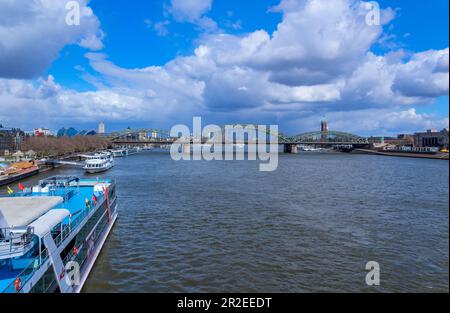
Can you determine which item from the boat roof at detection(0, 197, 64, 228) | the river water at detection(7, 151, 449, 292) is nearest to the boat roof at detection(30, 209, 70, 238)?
the boat roof at detection(0, 197, 64, 228)

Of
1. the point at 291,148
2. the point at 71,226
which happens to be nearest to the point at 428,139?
the point at 291,148

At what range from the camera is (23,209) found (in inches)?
357

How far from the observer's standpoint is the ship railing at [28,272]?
646 cm

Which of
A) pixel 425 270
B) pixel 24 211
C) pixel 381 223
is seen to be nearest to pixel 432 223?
pixel 381 223

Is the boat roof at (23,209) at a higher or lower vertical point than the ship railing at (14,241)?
higher

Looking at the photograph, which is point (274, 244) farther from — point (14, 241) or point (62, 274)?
point (14, 241)

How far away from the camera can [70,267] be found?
355 inches

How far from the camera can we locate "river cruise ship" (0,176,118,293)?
23.3 ft

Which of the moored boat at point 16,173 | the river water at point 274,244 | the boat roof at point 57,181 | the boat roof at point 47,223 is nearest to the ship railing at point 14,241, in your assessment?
the boat roof at point 47,223

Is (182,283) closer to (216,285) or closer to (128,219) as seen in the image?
(216,285)

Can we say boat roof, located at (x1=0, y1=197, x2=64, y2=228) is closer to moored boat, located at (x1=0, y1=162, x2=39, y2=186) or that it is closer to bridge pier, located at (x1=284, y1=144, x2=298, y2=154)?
moored boat, located at (x1=0, y1=162, x2=39, y2=186)

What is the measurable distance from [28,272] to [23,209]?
7.37ft

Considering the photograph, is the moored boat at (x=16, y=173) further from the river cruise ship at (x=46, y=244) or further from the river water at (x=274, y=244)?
the river cruise ship at (x=46, y=244)
